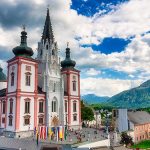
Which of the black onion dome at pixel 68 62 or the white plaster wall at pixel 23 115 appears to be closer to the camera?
the white plaster wall at pixel 23 115

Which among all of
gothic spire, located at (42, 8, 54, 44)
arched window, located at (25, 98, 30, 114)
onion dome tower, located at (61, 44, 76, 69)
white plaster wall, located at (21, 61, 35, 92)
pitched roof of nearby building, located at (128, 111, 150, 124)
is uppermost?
gothic spire, located at (42, 8, 54, 44)

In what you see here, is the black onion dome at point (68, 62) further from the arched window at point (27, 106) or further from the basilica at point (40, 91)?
the arched window at point (27, 106)

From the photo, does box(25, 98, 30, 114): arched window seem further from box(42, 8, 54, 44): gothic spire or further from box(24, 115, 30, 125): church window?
box(42, 8, 54, 44): gothic spire

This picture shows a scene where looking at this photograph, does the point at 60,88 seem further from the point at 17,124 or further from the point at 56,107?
the point at 17,124

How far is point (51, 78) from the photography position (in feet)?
207

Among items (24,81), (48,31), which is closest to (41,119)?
(24,81)

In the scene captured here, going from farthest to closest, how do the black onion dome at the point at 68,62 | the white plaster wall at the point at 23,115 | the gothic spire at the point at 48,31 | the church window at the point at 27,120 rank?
the black onion dome at the point at 68,62, the gothic spire at the point at 48,31, the church window at the point at 27,120, the white plaster wall at the point at 23,115

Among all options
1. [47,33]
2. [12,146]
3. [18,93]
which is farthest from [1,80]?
[12,146]

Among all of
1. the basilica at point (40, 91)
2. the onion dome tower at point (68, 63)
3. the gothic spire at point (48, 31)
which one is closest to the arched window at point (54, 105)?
the basilica at point (40, 91)

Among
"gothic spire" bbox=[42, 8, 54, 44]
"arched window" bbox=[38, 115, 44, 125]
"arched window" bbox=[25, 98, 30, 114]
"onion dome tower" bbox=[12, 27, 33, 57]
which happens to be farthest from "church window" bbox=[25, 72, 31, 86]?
"gothic spire" bbox=[42, 8, 54, 44]

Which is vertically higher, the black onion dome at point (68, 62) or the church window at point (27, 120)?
the black onion dome at point (68, 62)

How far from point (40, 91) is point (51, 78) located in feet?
15.1

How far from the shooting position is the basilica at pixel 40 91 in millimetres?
54031

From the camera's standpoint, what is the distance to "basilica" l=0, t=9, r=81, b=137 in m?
54.0
